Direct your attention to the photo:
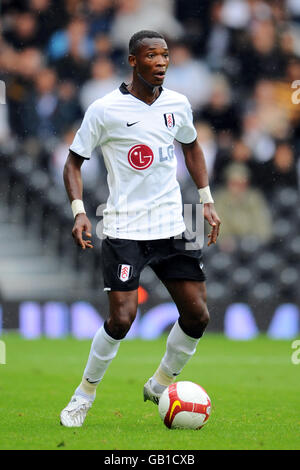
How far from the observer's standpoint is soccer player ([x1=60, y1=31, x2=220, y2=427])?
5.69 meters

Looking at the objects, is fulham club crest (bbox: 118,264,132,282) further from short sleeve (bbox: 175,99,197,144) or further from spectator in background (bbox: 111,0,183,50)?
spectator in background (bbox: 111,0,183,50)

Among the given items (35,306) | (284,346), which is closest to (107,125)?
(284,346)

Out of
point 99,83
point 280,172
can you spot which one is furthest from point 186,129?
point 280,172

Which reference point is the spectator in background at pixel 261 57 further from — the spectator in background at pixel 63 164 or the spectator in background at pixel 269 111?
the spectator in background at pixel 63 164

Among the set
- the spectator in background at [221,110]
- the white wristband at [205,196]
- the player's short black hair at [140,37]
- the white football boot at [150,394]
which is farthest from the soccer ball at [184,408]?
the spectator in background at [221,110]

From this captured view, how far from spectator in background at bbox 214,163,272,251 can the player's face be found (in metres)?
6.94

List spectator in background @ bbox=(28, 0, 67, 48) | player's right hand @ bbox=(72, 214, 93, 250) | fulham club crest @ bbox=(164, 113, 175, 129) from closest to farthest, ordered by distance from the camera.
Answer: player's right hand @ bbox=(72, 214, 93, 250) < fulham club crest @ bbox=(164, 113, 175, 129) < spectator in background @ bbox=(28, 0, 67, 48)

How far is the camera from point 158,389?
20.2ft

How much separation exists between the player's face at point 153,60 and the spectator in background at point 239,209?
6.94m

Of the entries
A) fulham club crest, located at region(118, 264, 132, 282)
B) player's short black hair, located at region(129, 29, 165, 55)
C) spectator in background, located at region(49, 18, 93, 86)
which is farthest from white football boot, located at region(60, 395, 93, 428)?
spectator in background, located at region(49, 18, 93, 86)

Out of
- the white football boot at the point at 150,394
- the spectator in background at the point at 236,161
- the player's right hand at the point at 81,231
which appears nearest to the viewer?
the player's right hand at the point at 81,231

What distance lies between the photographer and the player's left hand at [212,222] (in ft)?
19.5

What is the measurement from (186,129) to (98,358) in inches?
61.9

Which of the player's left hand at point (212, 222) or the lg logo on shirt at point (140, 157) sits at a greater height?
the lg logo on shirt at point (140, 157)
